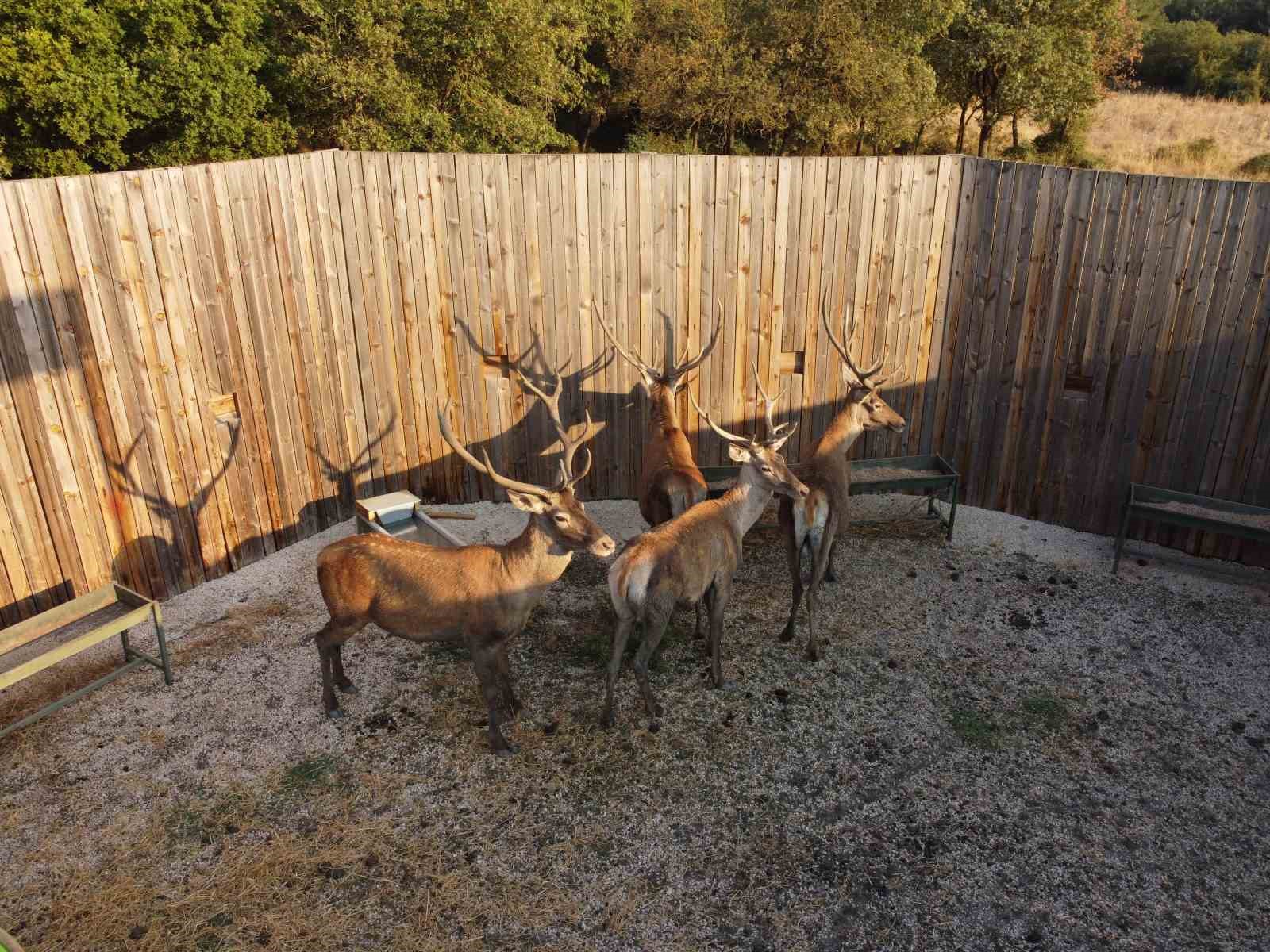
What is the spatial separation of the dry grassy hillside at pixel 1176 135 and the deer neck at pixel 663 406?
14117 millimetres

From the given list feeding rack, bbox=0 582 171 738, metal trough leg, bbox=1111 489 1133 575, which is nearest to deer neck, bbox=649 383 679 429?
metal trough leg, bbox=1111 489 1133 575

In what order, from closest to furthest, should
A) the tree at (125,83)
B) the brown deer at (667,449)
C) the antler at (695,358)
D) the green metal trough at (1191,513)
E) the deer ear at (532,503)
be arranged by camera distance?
1. the deer ear at (532,503)
2. the brown deer at (667,449)
3. the green metal trough at (1191,513)
4. the antler at (695,358)
5. the tree at (125,83)

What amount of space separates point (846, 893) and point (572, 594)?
3649mm

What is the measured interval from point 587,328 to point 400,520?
100 inches

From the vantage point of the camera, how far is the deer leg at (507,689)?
21.2 ft

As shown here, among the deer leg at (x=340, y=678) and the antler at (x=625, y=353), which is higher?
the antler at (x=625, y=353)

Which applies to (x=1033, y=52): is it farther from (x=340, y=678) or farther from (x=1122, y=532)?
(x=340, y=678)

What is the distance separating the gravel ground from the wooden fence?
1.19 metres

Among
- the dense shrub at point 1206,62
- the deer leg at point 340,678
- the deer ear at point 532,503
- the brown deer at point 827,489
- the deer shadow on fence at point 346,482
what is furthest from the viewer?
the dense shrub at point 1206,62

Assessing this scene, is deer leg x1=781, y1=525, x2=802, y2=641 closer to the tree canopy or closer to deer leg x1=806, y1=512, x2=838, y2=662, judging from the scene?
deer leg x1=806, y1=512, x2=838, y2=662

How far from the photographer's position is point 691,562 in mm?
6477

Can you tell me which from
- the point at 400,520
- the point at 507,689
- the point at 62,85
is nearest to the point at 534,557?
the point at 507,689

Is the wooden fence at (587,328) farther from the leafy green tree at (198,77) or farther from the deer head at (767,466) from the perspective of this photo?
the leafy green tree at (198,77)

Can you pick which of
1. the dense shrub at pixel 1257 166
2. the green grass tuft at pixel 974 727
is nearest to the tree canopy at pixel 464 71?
the dense shrub at pixel 1257 166
